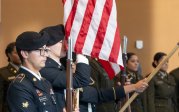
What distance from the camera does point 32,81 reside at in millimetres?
3002

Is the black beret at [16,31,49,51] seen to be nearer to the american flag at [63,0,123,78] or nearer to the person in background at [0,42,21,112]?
the american flag at [63,0,123,78]

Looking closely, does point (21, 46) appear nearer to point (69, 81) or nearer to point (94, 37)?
point (69, 81)

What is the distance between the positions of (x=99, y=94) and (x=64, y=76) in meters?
0.56

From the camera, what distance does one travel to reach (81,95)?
366cm

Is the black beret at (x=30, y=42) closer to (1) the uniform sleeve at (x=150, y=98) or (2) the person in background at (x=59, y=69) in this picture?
(2) the person in background at (x=59, y=69)

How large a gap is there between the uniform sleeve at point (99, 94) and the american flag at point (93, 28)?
0.31 meters

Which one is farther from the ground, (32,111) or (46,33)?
(46,33)

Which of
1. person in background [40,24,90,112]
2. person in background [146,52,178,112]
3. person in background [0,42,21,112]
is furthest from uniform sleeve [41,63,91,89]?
person in background [146,52,178,112]

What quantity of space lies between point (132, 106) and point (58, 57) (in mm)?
2484

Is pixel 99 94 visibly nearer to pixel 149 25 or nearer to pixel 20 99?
pixel 20 99

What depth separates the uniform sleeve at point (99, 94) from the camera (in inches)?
145

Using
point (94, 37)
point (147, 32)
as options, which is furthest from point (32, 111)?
point (147, 32)

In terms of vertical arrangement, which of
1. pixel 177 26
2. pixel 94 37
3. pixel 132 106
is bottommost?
pixel 132 106

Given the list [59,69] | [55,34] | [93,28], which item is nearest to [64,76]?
[59,69]
